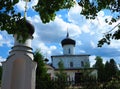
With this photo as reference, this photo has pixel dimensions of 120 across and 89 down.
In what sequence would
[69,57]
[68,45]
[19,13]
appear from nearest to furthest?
[19,13] → [68,45] → [69,57]

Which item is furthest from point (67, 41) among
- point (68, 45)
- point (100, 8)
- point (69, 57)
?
point (100, 8)

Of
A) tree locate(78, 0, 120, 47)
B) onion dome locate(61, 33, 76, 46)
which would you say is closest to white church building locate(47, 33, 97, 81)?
onion dome locate(61, 33, 76, 46)

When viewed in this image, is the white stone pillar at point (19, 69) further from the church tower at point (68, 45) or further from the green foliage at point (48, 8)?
the church tower at point (68, 45)

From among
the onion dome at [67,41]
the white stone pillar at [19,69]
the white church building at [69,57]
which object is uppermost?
the onion dome at [67,41]

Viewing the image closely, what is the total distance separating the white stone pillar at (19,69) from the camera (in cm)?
1265

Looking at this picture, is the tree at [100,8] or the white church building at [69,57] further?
the white church building at [69,57]

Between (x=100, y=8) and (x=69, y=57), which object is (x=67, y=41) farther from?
Result: (x=100, y=8)

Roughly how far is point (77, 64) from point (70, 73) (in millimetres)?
4497

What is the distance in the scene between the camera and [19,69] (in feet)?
44.3

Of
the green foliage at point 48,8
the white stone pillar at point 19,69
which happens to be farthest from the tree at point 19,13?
the white stone pillar at point 19,69

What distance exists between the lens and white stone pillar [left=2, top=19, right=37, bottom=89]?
12.6 meters

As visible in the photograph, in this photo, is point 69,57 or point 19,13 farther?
point 69,57

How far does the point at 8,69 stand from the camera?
12.9 m

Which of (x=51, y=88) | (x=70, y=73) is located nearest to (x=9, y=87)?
(x=51, y=88)
